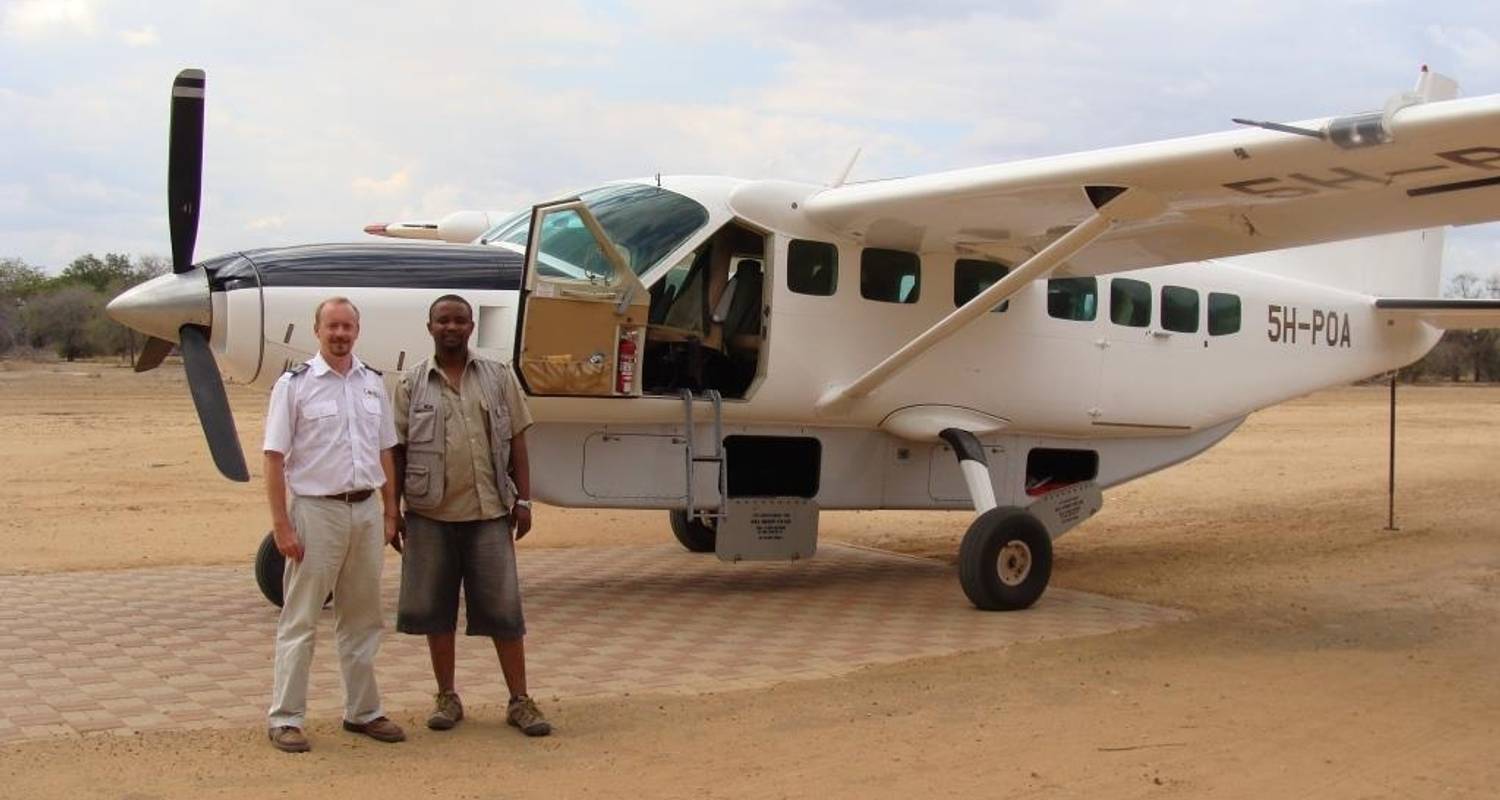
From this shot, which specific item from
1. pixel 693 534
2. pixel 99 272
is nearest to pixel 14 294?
pixel 99 272

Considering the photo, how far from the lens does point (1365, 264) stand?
13.4 metres

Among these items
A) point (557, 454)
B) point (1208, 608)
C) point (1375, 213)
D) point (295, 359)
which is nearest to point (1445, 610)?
point (1208, 608)

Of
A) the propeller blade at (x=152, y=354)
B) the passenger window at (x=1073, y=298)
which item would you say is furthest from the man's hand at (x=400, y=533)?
the passenger window at (x=1073, y=298)

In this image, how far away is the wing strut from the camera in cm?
862

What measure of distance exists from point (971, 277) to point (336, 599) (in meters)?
6.24

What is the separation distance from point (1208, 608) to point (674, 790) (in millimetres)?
5765

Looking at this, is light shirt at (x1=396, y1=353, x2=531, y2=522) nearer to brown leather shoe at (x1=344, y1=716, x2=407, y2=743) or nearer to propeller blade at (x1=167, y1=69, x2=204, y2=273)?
brown leather shoe at (x1=344, y1=716, x2=407, y2=743)

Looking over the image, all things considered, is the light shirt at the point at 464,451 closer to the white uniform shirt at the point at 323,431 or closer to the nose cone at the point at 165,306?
the white uniform shirt at the point at 323,431

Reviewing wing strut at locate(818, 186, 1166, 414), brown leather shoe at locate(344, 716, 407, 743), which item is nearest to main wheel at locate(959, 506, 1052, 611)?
wing strut at locate(818, 186, 1166, 414)

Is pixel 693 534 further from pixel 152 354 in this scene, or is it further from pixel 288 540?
pixel 288 540

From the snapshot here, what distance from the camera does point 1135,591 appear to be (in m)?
10.8

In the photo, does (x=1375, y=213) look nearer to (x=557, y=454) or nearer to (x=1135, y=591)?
(x=1135, y=591)

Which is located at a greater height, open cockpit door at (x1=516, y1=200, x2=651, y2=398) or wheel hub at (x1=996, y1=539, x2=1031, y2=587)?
open cockpit door at (x1=516, y1=200, x2=651, y2=398)

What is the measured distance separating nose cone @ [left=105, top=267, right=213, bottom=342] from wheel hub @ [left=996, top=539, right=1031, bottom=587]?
537cm
